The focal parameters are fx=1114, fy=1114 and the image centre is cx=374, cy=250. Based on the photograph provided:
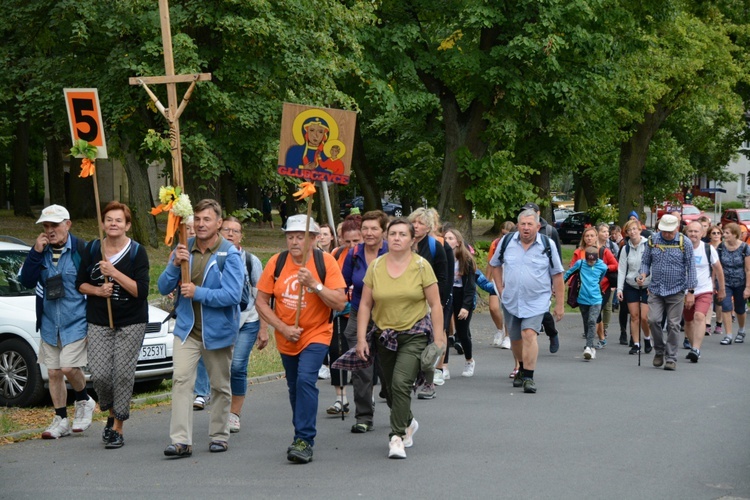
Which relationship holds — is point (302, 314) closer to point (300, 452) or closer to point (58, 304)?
point (300, 452)

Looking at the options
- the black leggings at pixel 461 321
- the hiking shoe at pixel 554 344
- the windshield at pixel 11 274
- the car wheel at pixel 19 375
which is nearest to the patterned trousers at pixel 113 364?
the car wheel at pixel 19 375

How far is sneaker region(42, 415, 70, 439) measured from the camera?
354 inches

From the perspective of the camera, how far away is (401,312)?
823 centimetres

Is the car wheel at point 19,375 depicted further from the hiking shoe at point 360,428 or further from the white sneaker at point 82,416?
the hiking shoe at point 360,428

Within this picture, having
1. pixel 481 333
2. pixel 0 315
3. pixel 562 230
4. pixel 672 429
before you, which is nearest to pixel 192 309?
pixel 0 315

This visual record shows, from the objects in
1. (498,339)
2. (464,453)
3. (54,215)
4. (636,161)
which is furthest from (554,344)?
(636,161)

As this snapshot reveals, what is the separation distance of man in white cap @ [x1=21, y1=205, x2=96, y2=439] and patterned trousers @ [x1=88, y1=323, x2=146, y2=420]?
35 cm

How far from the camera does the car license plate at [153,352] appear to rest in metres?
11.1

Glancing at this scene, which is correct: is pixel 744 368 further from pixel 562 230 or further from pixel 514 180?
pixel 562 230

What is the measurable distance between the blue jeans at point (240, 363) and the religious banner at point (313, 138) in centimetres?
169

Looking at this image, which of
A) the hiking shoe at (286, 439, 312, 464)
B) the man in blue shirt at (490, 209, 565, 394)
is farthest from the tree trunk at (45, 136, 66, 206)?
the hiking shoe at (286, 439, 312, 464)

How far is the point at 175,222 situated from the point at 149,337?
10.8 feet

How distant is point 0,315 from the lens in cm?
1065

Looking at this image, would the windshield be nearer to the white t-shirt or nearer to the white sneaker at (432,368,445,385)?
the white sneaker at (432,368,445,385)
